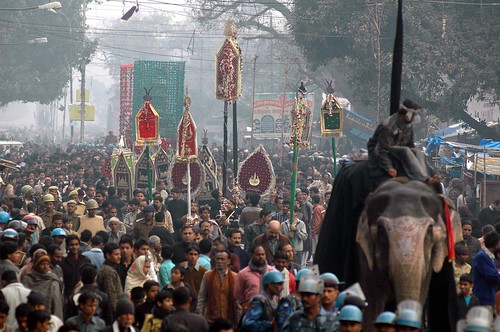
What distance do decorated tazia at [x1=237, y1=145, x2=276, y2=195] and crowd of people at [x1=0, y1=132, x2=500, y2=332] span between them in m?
2.18

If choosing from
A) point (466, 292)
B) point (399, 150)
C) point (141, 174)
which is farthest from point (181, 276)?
point (141, 174)

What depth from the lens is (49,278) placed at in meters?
11.0

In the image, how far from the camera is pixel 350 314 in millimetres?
7859

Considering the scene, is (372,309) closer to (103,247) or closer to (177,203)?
(103,247)

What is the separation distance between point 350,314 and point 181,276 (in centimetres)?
386

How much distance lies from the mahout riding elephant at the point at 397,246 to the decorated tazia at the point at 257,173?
11238 millimetres

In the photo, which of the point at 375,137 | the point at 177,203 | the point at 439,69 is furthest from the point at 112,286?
the point at 439,69

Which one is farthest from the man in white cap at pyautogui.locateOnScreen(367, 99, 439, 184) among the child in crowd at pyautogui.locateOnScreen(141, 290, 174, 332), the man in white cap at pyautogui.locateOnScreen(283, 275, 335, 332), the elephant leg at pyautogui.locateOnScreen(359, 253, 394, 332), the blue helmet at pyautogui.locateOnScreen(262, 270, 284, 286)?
the man in white cap at pyautogui.locateOnScreen(283, 275, 335, 332)

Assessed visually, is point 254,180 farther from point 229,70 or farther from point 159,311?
point 159,311

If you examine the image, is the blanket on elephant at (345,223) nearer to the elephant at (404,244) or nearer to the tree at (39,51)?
the elephant at (404,244)

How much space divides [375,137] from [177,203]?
10.4 meters

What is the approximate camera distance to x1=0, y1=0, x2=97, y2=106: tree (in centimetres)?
5881

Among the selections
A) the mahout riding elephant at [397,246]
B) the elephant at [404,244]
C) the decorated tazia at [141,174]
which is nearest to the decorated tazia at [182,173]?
the decorated tazia at [141,174]

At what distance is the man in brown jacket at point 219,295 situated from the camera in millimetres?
11172
